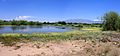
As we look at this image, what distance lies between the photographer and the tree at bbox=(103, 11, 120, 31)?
4938cm

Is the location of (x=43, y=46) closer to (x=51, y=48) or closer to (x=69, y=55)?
(x=51, y=48)

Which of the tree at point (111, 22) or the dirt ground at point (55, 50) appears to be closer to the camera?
the dirt ground at point (55, 50)

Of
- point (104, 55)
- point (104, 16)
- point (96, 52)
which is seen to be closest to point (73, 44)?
point (96, 52)

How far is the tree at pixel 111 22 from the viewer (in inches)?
1944

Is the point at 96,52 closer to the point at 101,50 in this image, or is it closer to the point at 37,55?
the point at 101,50

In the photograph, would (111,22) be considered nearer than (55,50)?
No

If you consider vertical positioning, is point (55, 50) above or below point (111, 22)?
below

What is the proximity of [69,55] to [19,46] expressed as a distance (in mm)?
4407

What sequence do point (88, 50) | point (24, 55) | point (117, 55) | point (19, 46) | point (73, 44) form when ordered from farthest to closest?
point (73, 44)
point (19, 46)
point (88, 50)
point (24, 55)
point (117, 55)

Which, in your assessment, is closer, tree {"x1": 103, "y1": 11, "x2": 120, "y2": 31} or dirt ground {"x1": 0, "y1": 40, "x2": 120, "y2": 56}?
dirt ground {"x1": 0, "y1": 40, "x2": 120, "y2": 56}

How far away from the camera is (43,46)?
1667 centimetres

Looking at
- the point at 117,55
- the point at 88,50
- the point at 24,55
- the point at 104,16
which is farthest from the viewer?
the point at 104,16

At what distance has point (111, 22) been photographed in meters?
49.5

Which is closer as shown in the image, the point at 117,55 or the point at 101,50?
the point at 117,55
